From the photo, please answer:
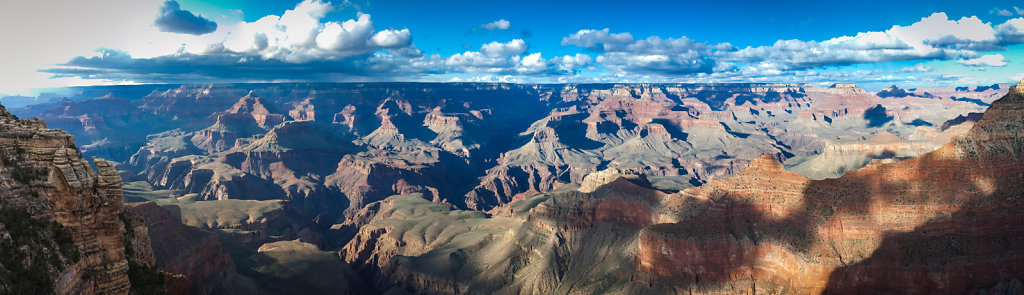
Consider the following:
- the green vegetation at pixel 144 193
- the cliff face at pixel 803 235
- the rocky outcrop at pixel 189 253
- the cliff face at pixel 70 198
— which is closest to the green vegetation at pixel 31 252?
the cliff face at pixel 70 198

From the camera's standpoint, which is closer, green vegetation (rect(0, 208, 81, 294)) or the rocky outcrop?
green vegetation (rect(0, 208, 81, 294))

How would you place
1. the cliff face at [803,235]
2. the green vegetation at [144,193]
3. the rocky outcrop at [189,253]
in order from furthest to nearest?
the green vegetation at [144,193] → the rocky outcrop at [189,253] → the cliff face at [803,235]

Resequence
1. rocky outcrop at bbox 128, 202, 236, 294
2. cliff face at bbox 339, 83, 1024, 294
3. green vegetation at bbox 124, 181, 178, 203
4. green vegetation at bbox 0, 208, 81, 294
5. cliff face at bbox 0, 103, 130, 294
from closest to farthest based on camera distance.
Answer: green vegetation at bbox 0, 208, 81, 294 → cliff face at bbox 0, 103, 130, 294 → cliff face at bbox 339, 83, 1024, 294 → rocky outcrop at bbox 128, 202, 236, 294 → green vegetation at bbox 124, 181, 178, 203

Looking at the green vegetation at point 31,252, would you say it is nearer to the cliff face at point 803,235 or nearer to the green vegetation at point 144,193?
the cliff face at point 803,235

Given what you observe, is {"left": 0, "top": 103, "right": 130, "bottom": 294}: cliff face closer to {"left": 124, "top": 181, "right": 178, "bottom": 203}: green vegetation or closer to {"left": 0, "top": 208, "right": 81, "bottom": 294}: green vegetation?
{"left": 0, "top": 208, "right": 81, "bottom": 294}: green vegetation

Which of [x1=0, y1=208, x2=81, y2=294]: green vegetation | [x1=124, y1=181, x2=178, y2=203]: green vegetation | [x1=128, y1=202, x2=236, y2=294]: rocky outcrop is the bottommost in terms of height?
[x1=124, y1=181, x2=178, y2=203]: green vegetation

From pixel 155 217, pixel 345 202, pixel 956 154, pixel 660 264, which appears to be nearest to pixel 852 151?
pixel 956 154

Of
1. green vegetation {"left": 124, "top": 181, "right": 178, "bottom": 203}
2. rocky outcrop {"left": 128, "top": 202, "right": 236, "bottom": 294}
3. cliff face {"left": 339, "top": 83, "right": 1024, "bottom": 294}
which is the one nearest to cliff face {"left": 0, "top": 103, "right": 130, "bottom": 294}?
rocky outcrop {"left": 128, "top": 202, "right": 236, "bottom": 294}
